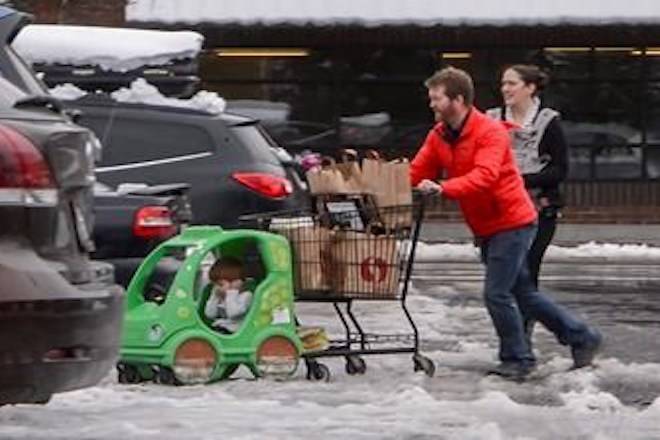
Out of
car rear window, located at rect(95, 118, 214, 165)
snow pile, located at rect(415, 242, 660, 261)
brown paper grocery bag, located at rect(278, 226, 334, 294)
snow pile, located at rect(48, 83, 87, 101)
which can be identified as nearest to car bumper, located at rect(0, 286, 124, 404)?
brown paper grocery bag, located at rect(278, 226, 334, 294)

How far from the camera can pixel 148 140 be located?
12.6 metres

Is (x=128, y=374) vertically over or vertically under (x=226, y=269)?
under

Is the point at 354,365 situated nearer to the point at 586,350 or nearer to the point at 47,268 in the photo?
the point at 586,350

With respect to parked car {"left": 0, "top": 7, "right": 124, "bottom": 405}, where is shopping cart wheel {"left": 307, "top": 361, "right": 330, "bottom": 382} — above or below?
below

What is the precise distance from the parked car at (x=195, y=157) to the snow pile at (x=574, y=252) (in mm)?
8021

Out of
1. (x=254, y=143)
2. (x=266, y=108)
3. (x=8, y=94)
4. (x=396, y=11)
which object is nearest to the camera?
(x=8, y=94)

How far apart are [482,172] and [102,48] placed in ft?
18.2

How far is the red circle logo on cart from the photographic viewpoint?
980cm

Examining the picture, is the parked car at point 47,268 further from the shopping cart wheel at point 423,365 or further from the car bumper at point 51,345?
the shopping cart wheel at point 423,365

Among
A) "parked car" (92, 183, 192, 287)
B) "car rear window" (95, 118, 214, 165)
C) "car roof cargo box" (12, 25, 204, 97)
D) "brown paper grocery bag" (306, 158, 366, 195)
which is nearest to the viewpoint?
"brown paper grocery bag" (306, 158, 366, 195)

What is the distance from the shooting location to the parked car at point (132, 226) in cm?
1035

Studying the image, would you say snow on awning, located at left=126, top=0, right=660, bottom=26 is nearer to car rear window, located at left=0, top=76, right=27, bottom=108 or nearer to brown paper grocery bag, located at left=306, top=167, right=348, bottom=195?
brown paper grocery bag, located at left=306, top=167, right=348, bottom=195

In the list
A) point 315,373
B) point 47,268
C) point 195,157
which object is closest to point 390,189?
point 315,373

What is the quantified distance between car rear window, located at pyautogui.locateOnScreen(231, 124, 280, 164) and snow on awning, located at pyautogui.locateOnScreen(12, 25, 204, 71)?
183cm
